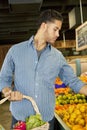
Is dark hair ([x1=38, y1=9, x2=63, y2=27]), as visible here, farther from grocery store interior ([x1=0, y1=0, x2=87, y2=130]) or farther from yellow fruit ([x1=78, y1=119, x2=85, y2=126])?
yellow fruit ([x1=78, y1=119, x2=85, y2=126])

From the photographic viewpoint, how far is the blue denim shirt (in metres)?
3.02

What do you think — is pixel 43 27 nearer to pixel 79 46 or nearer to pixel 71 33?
pixel 79 46

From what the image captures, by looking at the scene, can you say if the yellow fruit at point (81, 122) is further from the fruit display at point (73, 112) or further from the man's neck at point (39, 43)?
the man's neck at point (39, 43)

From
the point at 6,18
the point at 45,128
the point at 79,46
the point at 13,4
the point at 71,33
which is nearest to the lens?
the point at 45,128

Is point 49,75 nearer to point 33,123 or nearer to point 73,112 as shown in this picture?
point 33,123

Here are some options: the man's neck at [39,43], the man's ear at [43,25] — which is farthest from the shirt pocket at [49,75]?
the man's ear at [43,25]

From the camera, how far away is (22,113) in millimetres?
3020

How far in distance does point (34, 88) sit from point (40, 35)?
526 mm

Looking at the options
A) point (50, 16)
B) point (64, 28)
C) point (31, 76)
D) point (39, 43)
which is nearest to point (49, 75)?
point (31, 76)

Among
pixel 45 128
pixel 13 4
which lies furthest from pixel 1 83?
pixel 13 4

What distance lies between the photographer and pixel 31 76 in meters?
3.02

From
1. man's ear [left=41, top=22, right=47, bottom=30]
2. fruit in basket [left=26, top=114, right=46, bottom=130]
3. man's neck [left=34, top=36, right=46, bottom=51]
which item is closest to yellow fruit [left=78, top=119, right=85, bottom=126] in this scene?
man's neck [left=34, top=36, right=46, bottom=51]

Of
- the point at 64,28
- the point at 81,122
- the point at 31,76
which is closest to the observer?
the point at 31,76

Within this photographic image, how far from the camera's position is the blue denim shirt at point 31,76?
3.02 metres
